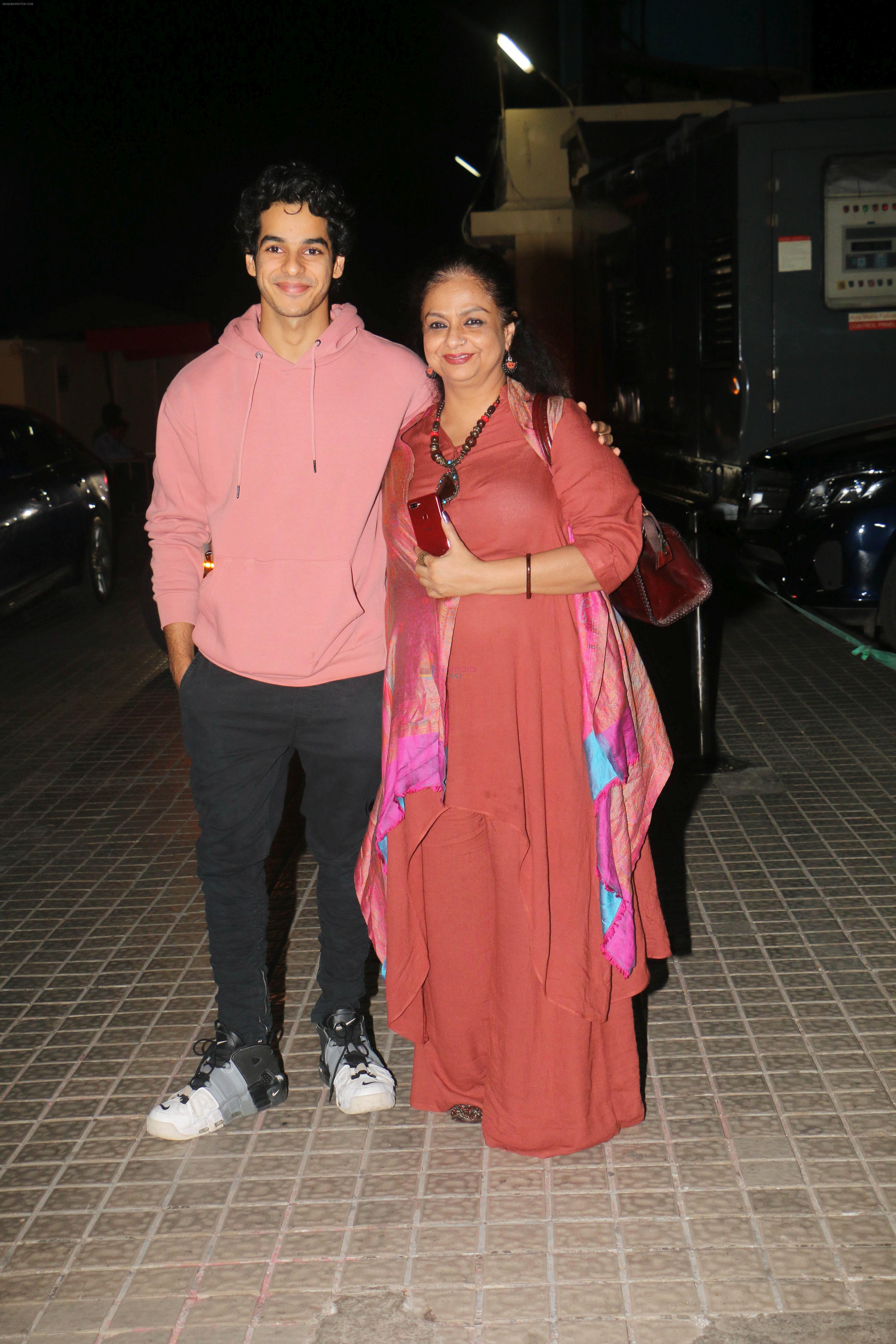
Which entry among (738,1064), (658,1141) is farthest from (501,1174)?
(738,1064)

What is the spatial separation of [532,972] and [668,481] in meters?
7.69

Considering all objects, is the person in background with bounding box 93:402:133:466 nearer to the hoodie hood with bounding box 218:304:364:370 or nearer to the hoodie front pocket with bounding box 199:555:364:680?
the hoodie hood with bounding box 218:304:364:370

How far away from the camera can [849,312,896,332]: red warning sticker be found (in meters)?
8.30

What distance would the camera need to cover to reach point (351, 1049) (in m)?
3.34

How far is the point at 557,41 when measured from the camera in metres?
23.5

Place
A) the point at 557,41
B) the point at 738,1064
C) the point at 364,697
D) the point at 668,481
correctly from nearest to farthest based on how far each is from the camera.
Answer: the point at 364,697
the point at 738,1064
the point at 668,481
the point at 557,41

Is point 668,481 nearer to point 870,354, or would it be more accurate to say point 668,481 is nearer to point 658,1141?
point 870,354

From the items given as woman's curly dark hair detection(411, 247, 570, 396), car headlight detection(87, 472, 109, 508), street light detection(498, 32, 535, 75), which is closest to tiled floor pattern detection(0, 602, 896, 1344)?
woman's curly dark hair detection(411, 247, 570, 396)

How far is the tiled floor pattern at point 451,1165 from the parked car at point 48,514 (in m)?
4.74

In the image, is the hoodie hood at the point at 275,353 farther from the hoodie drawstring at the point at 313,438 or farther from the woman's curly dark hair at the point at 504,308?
the woman's curly dark hair at the point at 504,308

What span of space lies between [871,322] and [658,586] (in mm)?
5985

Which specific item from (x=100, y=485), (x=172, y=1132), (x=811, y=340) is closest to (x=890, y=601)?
(x=811, y=340)

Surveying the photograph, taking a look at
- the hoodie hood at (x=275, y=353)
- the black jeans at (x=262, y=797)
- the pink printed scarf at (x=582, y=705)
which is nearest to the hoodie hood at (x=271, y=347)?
the hoodie hood at (x=275, y=353)

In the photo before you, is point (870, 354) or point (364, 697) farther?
point (870, 354)
